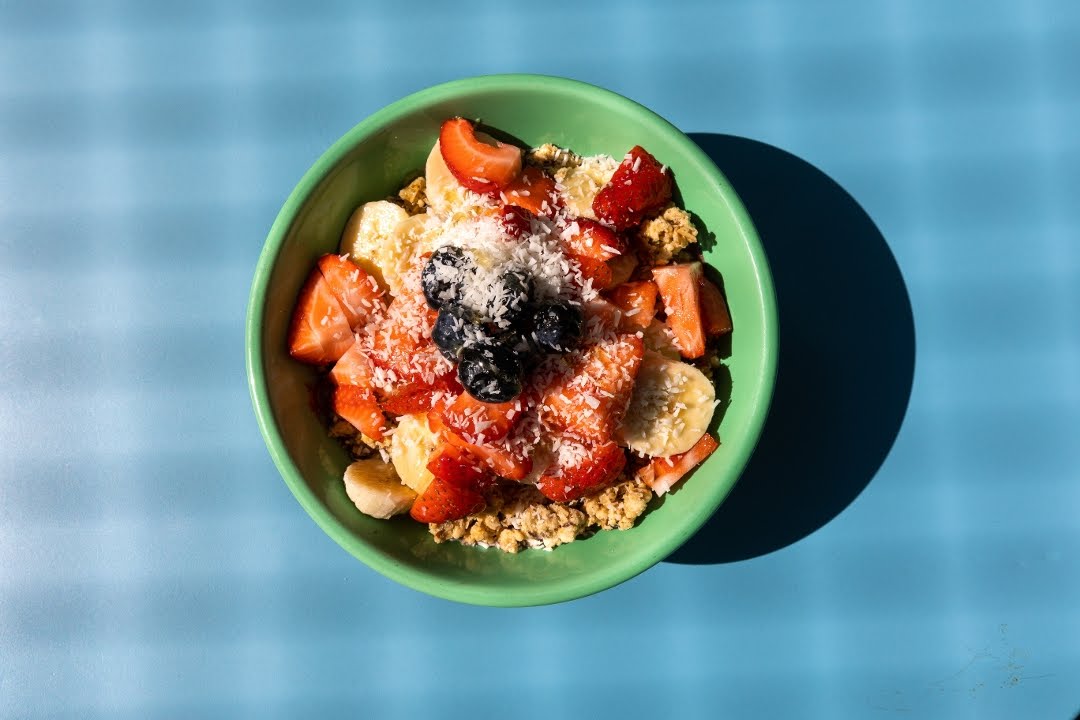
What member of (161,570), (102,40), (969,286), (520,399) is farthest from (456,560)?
(102,40)

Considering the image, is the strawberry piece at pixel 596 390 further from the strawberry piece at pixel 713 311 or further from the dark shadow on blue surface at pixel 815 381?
the dark shadow on blue surface at pixel 815 381

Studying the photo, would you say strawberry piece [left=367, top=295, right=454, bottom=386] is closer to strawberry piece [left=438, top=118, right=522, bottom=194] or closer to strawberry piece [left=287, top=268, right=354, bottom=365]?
strawberry piece [left=287, top=268, right=354, bottom=365]

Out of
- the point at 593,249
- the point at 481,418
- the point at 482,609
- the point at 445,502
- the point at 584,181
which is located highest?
the point at 584,181

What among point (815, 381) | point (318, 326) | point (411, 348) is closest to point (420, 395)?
point (411, 348)

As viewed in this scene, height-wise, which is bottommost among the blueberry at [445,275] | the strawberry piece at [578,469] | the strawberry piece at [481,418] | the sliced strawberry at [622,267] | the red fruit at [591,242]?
the strawberry piece at [578,469]

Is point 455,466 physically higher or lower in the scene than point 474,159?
lower

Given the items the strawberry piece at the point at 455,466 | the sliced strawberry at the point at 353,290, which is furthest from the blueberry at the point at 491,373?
the sliced strawberry at the point at 353,290

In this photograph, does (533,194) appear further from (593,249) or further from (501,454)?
(501,454)

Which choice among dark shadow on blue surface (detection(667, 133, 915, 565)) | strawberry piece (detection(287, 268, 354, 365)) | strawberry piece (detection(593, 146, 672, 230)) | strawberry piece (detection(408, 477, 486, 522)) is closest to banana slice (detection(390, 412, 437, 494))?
strawberry piece (detection(408, 477, 486, 522))
